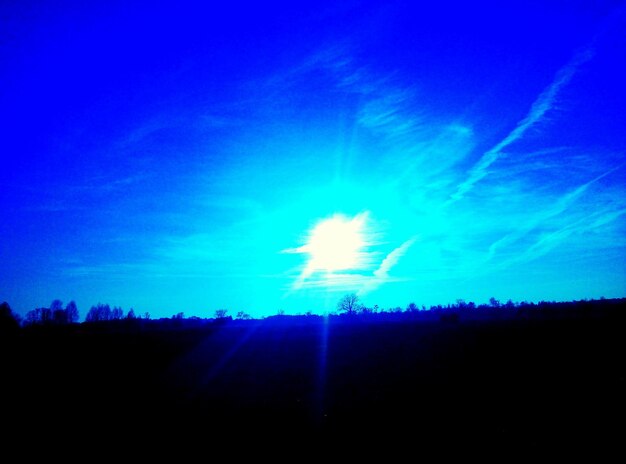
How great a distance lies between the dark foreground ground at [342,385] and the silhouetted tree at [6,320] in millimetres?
13323

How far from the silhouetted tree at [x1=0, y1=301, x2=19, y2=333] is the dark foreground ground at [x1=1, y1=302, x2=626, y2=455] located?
525 inches

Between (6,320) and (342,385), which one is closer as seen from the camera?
(342,385)

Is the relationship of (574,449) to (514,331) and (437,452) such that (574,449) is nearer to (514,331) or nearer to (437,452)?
(437,452)

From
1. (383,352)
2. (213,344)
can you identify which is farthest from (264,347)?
(383,352)

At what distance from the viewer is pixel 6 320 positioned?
158 feet

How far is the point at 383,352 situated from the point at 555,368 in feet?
40.4

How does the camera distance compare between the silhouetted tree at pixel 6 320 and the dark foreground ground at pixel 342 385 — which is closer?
the dark foreground ground at pixel 342 385

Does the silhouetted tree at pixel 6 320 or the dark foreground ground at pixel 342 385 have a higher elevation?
the silhouetted tree at pixel 6 320

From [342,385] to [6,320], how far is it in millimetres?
49718

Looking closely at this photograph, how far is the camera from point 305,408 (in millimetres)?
18922

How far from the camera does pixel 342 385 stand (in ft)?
76.3

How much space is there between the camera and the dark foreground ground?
1519 centimetres

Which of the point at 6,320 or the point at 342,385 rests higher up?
the point at 6,320

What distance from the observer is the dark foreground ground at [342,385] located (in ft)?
49.8
